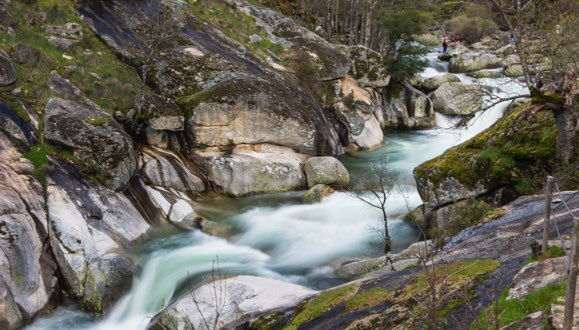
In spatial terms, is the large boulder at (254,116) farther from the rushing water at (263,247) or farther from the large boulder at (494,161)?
the large boulder at (494,161)

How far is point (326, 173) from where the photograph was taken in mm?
20688

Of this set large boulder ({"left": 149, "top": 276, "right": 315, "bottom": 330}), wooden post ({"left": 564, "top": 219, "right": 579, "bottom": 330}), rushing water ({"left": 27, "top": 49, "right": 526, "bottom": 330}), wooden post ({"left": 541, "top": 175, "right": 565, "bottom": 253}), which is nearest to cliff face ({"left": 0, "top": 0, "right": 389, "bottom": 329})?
rushing water ({"left": 27, "top": 49, "right": 526, "bottom": 330})

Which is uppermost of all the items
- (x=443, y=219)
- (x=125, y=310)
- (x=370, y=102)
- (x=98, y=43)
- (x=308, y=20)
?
(x=308, y=20)

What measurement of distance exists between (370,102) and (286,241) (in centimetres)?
1508

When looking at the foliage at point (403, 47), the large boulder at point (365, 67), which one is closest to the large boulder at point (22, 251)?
the large boulder at point (365, 67)

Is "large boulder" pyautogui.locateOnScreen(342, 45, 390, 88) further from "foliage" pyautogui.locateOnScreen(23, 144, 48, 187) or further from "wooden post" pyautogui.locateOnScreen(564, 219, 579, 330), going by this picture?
"wooden post" pyautogui.locateOnScreen(564, 219, 579, 330)

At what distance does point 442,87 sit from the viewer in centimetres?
3369

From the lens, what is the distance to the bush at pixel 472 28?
49.9m

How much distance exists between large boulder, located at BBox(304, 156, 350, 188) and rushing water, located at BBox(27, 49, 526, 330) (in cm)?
102

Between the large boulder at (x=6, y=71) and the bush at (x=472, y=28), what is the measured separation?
150 feet

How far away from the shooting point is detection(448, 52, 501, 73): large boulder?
39375mm

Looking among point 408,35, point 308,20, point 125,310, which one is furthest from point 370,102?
point 125,310

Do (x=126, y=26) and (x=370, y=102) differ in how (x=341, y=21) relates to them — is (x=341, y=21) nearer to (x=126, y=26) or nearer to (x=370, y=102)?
(x=370, y=102)

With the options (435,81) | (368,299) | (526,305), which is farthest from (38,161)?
(435,81)
